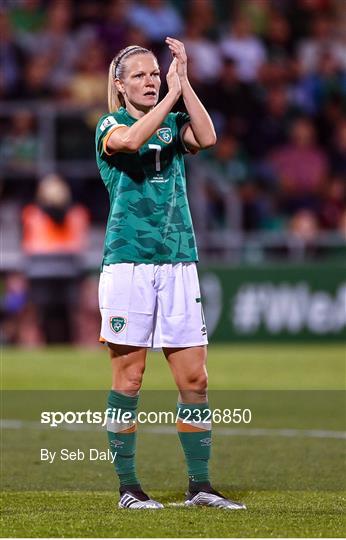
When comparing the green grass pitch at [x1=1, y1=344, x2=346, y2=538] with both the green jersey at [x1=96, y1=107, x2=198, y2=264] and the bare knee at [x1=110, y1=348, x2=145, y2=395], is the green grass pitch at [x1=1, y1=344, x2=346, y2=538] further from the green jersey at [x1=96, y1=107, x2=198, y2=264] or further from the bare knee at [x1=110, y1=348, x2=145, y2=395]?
the green jersey at [x1=96, y1=107, x2=198, y2=264]

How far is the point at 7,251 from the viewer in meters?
16.6

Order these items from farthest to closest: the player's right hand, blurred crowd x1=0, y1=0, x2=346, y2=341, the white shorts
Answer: blurred crowd x1=0, y1=0, x2=346, y2=341 → the white shorts → the player's right hand

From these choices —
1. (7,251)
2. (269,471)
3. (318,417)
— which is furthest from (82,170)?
(269,471)

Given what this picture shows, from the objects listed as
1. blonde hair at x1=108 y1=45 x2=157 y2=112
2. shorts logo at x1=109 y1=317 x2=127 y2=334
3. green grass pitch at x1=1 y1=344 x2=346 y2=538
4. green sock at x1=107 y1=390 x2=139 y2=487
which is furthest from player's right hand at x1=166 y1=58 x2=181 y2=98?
green grass pitch at x1=1 y1=344 x2=346 y2=538

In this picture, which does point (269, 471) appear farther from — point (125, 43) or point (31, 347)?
point (125, 43)

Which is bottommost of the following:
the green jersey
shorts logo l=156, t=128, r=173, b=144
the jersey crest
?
the green jersey

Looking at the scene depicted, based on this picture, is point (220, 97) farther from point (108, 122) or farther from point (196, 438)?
point (196, 438)

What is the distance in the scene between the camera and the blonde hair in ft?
20.4

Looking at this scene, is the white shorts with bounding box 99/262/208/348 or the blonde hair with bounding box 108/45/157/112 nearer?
the white shorts with bounding box 99/262/208/348

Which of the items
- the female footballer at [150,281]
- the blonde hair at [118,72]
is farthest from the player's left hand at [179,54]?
the blonde hair at [118,72]

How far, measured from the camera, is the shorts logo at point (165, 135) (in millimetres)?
6227

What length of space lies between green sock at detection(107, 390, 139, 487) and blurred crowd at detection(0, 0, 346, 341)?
33.6 feet

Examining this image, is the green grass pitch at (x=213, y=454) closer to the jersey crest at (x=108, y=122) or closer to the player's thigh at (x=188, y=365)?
the player's thigh at (x=188, y=365)

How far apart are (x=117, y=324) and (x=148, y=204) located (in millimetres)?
582
